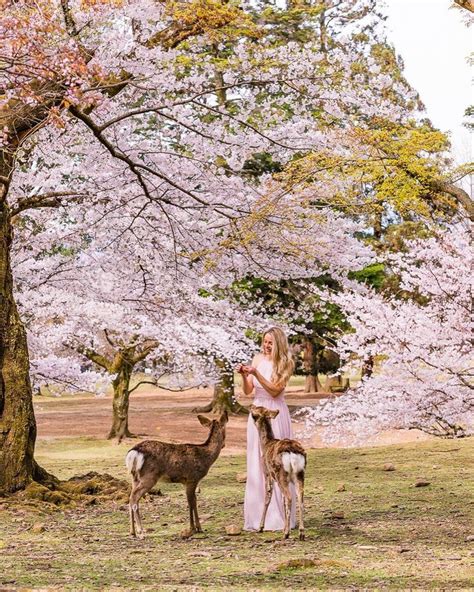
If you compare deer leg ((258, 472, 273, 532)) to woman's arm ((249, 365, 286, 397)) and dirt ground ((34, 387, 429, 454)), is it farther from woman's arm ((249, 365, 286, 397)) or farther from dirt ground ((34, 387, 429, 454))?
dirt ground ((34, 387, 429, 454))

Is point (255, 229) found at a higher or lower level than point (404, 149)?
lower

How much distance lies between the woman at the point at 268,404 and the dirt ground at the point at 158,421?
1004 cm

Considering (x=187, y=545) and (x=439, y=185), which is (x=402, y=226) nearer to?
(x=439, y=185)

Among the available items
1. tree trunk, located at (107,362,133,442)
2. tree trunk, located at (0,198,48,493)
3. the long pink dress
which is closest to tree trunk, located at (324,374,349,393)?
tree trunk, located at (107,362,133,442)

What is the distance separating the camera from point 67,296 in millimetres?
15375

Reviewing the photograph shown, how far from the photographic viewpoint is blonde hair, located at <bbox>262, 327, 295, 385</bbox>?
810 centimetres

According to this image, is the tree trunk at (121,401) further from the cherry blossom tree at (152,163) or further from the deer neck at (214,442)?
the deer neck at (214,442)

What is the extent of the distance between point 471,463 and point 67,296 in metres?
7.05

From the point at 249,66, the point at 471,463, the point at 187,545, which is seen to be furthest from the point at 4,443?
the point at 471,463

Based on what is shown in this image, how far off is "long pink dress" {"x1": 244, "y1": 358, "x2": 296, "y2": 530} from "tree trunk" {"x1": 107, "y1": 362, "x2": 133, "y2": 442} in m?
12.9

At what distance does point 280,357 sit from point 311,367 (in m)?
31.8

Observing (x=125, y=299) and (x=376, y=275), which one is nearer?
(x=125, y=299)

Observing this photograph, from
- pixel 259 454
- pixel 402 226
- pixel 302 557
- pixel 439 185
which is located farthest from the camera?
pixel 402 226

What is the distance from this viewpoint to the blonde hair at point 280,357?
810cm
